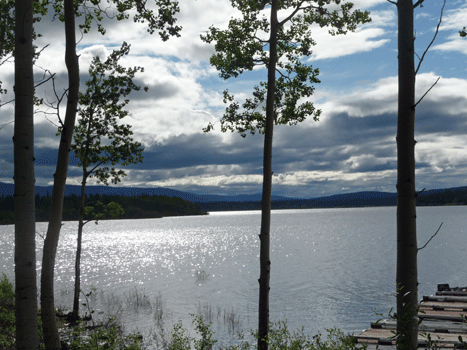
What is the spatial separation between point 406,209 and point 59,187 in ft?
22.1

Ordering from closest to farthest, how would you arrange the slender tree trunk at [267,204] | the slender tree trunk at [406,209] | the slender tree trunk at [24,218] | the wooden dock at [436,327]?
the slender tree trunk at [406,209]
the slender tree trunk at [24,218]
the slender tree trunk at [267,204]
the wooden dock at [436,327]

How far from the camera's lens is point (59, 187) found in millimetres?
8594

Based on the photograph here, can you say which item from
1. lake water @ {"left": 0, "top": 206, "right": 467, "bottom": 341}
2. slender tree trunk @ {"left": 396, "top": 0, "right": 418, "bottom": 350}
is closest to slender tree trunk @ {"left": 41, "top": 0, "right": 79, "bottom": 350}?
slender tree trunk @ {"left": 396, "top": 0, "right": 418, "bottom": 350}

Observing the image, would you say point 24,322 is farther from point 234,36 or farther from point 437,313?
point 437,313

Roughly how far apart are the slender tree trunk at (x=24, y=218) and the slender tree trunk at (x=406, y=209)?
4800 mm

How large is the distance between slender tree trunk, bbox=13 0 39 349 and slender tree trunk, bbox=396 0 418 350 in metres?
4.80

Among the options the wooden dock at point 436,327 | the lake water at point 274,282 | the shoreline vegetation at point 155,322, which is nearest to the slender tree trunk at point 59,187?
the shoreline vegetation at point 155,322

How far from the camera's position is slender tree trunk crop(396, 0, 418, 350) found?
5191 millimetres

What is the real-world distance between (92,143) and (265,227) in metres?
14.7

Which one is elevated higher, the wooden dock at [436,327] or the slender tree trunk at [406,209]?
the slender tree trunk at [406,209]

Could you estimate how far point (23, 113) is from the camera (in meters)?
5.68

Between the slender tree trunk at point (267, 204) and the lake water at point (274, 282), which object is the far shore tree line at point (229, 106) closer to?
the slender tree trunk at point (267, 204)

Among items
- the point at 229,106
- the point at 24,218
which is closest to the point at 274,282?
the point at 229,106

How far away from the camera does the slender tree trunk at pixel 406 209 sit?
5.19 m
